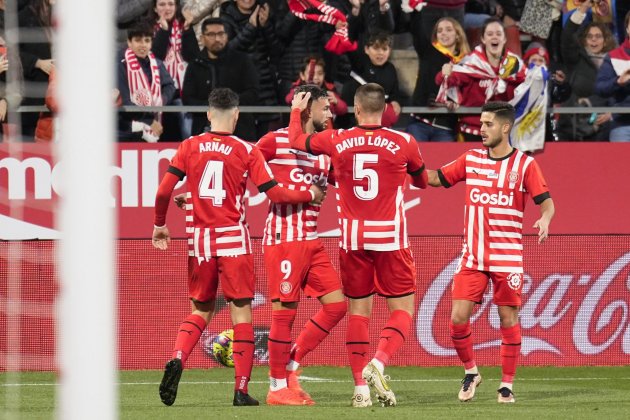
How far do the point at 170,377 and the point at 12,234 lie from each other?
4.37m

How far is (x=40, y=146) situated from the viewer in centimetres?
1155

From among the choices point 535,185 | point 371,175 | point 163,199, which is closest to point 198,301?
point 163,199

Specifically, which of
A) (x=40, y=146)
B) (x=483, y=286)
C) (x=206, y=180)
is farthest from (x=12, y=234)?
(x=483, y=286)

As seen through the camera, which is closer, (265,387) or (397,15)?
(265,387)

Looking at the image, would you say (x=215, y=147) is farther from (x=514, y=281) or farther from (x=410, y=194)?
(x=410, y=194)

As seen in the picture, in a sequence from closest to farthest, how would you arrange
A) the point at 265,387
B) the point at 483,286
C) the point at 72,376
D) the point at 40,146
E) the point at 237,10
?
the point at 72,376
the point at 483,286
the point at 265,387
the point at 40,146
the point at 237,10

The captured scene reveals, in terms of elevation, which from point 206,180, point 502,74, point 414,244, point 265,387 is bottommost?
point 265,387

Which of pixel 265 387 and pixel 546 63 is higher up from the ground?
pixel 546 63

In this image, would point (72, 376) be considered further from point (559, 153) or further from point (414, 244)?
point (559, 153)

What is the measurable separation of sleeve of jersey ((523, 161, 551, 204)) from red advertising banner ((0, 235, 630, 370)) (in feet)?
10.1

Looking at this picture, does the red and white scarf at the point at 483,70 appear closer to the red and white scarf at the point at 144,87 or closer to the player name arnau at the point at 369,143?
the red and white scarf at the point at 144,87

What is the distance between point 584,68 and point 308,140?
536 cm

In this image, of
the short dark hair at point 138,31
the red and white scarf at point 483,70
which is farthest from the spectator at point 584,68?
the short dark hair at point 138,31

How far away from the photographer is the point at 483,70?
40.2 feet
